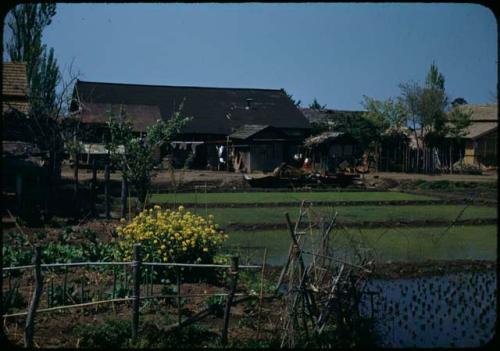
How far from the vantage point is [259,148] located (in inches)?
1658

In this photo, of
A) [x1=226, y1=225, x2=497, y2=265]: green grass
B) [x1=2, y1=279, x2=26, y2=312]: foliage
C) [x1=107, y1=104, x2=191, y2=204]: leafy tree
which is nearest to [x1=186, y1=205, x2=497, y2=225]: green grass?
[x1=226, y1=225, x2=497, y2=265]: green grass

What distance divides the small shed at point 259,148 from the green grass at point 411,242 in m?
23.4

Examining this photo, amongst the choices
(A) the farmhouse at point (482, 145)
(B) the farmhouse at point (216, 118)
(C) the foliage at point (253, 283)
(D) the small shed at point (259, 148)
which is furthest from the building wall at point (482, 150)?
(C) the foliage at point (253, 283)

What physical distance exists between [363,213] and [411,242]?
18.7ft

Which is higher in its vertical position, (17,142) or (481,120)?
(481,120)

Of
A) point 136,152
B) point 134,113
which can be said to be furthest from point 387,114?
point 136,152

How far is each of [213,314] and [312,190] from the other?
923 inches

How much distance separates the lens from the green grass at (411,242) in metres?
14.6

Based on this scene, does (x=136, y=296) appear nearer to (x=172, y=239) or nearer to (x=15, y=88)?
(x=172, y=239)

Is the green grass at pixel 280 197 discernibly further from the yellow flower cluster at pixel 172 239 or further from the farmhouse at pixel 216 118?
the yellow flower cluster at pixel 172 239

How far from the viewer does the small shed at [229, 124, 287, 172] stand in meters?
42.0

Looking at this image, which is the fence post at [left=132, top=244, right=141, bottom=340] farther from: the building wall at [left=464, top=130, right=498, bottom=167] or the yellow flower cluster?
the building wall at [left=464, top=130, right=498, bottom=167]

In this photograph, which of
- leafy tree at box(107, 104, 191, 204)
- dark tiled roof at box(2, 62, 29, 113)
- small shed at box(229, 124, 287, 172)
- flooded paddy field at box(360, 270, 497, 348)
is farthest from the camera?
small shed at box(229, 124, 287, 172)

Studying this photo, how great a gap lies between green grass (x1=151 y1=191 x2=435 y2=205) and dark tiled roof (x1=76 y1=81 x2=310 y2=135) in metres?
16.7
